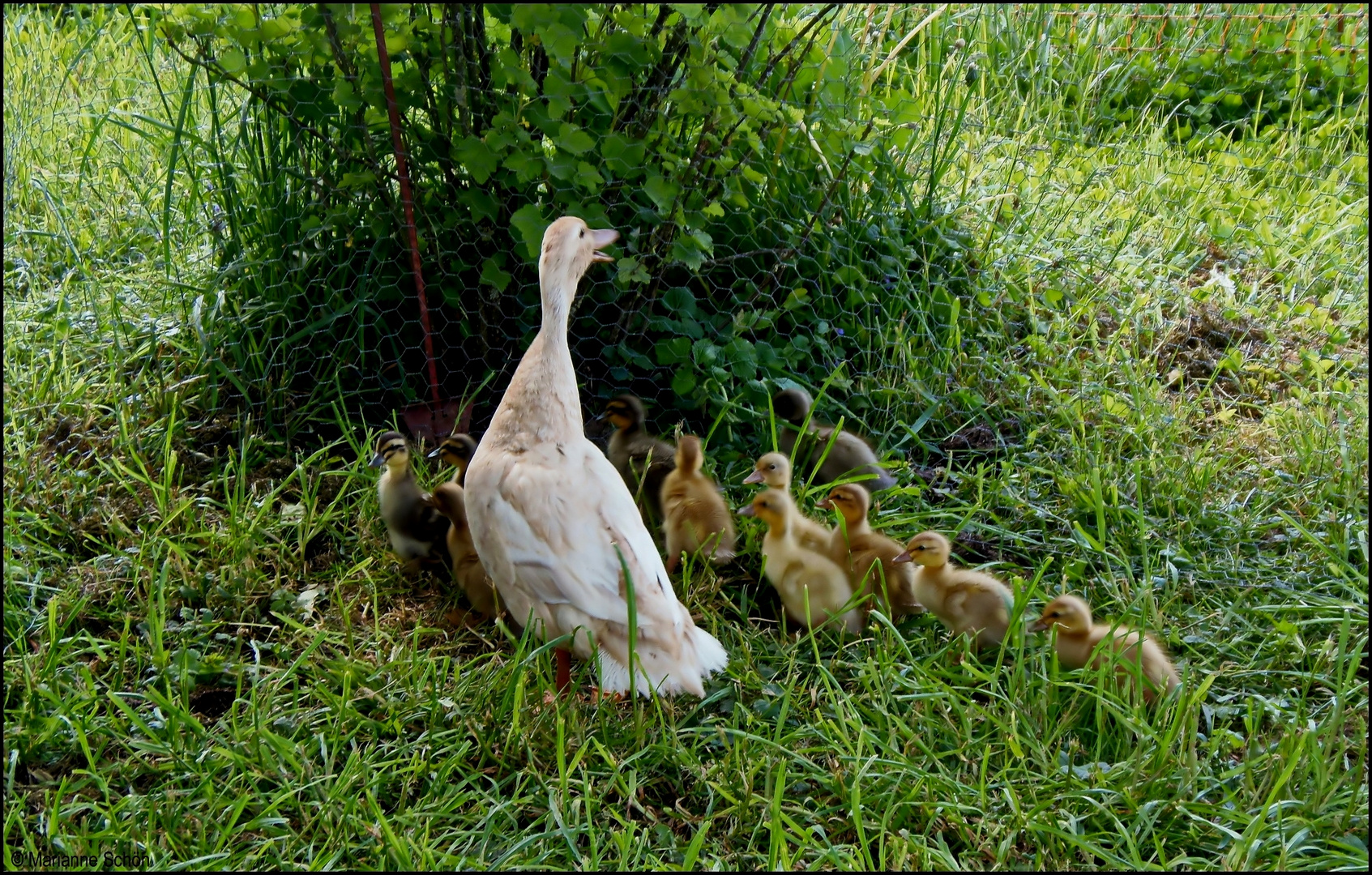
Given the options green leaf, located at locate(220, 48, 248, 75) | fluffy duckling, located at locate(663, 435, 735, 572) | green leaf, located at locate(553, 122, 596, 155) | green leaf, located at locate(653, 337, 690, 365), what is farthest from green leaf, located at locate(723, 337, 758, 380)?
green leaf, located at locate(220, 48, 248, 75)

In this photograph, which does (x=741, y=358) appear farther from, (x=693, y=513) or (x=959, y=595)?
(x=959, y=595)

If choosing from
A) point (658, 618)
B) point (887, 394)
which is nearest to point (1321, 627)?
point (887, 394)

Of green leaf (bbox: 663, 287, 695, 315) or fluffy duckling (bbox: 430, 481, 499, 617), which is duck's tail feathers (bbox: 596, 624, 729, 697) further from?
green leaf (bbox: 663, 287, 695, 315)

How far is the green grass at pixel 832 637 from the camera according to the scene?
2.29 metres

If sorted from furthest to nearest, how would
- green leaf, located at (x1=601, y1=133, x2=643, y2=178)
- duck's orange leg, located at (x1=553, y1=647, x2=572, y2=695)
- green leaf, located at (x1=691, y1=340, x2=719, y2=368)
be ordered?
green leaf, located at (x1=691, y1=340, x2=719, y2=368), green leaf, located at (x1=601, y1=133, x2=643, y2=178), duck's orange leg, located at (x1=553, y1=647, x2=572, y2=695)

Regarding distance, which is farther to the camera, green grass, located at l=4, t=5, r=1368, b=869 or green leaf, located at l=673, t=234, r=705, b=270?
green leaf, located at l=673, t=234, r=705, b=270

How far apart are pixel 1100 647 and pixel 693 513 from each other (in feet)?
3.43

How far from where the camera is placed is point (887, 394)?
3633mm

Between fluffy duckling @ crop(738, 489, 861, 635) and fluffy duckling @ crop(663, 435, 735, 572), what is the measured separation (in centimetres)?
12

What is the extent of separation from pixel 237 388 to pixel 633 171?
54.1 inches

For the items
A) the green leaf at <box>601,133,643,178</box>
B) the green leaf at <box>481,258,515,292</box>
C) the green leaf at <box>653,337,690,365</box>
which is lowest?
the green leaf at <box>653,337,690,365</box>

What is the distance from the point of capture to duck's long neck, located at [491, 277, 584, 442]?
271 centimetres

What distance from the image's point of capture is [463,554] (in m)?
2.95

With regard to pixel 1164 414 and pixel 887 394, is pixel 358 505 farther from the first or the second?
pixel 1164 414
